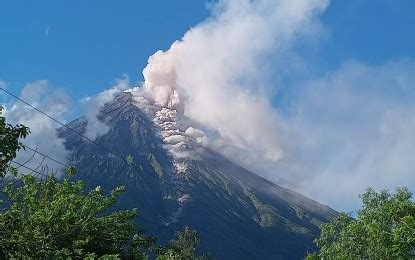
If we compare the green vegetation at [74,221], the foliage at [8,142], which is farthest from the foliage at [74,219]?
the foliage at [8,142]

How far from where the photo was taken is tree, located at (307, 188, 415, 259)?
90.4ft

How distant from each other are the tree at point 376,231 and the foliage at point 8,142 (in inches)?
488

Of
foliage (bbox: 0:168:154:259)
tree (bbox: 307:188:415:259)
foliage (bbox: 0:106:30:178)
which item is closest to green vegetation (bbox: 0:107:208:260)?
foliage (bbox: 0:168:154:259)

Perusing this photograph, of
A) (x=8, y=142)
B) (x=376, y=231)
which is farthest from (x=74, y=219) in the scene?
(x=376, y=231)

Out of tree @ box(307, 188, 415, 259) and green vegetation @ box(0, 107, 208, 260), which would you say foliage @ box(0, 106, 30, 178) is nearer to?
green vegetation @ box(0, 107, 208, 260)

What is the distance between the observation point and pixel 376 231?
28.1 meters

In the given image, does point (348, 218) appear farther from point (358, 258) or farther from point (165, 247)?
point (165, 247)

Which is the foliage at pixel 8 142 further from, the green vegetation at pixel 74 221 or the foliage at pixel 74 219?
the foliage at pixel 74 219

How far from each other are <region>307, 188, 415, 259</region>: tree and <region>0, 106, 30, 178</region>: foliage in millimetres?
12388

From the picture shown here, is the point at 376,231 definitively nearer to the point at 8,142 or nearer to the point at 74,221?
the point at 74,221

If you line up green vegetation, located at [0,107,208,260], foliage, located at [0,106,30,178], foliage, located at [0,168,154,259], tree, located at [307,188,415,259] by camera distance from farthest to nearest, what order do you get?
tree, located at [307,188,415,259]
foliage, located at [0,168,154,259]
green vegetation, located at [0,107,208,260]
foliage, located at [0,106,30,178]

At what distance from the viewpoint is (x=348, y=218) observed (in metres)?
58.0

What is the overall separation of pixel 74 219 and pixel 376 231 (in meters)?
15.2

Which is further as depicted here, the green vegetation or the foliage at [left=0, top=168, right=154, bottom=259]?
the foliage at [left=0, top=168, right=154, bottom=259]
